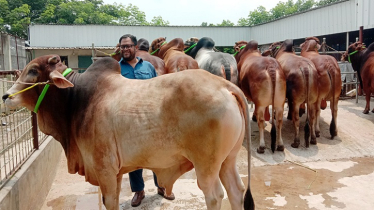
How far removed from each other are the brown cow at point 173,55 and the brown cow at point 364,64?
16.2 feet

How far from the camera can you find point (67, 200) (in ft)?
15.4

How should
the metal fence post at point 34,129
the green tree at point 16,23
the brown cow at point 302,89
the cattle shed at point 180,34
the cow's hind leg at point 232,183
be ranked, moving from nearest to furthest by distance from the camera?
the cow's hind leg at point 232,183 → the metal fence post at point 34,129 → the brown cow at point 302,89 → the cattle shed at point 180,34 → the green tree at point 16,23

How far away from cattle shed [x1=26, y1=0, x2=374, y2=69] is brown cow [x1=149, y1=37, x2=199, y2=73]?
8606mm

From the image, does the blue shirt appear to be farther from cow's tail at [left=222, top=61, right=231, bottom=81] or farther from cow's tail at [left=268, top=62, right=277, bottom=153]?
cow's tail at [left=268, top=62, right=277, bottom=153]

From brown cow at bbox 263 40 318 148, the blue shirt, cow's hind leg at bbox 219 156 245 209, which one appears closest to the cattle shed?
brown cow at bbox 263 40 318 148

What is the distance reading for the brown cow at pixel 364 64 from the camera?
8828 millimetres

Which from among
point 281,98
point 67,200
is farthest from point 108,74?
point 281,98

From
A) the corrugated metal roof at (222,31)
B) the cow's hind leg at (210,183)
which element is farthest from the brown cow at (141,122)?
the corrugated metal roof at (222,31)

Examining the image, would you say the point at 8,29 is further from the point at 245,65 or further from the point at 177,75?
the point at 177,75

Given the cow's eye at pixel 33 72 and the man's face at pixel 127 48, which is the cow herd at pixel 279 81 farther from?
the cow's eye at pixel 33 72

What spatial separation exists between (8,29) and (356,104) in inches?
1176

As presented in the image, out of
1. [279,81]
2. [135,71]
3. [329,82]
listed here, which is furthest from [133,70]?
[329,82]

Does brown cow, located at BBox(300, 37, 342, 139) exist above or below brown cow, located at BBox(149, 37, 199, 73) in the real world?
below

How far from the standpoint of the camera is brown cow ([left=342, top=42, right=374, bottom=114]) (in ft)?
29.0
